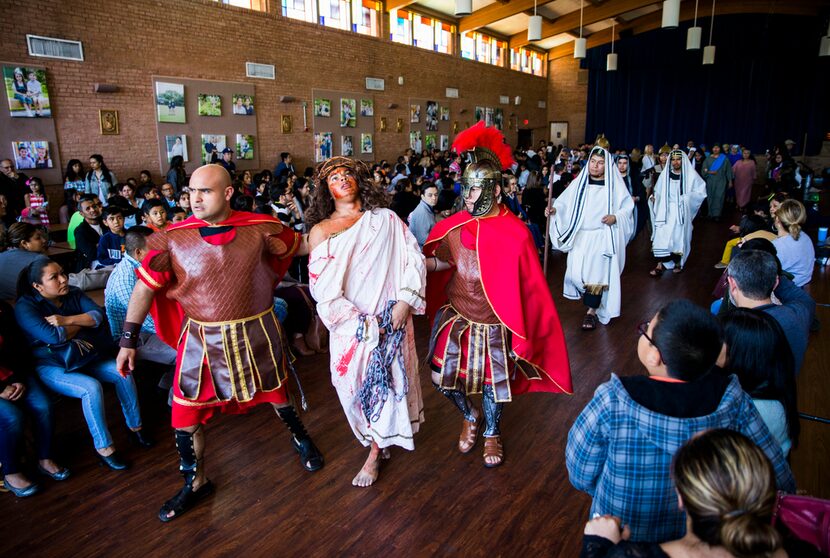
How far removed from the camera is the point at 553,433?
10.6 feet

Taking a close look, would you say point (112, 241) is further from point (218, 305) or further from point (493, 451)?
point (493, 451)

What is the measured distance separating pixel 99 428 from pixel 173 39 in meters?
8.60

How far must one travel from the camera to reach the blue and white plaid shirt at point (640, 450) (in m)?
1.39

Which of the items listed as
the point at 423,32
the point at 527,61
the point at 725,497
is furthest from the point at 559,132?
the point at 725,497

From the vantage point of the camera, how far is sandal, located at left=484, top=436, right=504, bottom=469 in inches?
113

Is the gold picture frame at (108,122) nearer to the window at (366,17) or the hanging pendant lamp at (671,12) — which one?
the window at (366,17)

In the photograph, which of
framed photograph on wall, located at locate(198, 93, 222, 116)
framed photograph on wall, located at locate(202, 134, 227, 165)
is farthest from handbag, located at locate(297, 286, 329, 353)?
framed photograph on wall, located at locate(198, 93, 222, 116)

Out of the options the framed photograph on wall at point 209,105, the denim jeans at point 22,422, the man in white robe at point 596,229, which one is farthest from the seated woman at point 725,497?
the framed photograph on wall at point 209,105

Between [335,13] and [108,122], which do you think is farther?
[335,13]

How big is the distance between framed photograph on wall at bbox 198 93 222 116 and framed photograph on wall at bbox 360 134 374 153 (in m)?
4.06

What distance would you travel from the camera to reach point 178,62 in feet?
31.2

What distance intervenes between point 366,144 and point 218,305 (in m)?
11.9

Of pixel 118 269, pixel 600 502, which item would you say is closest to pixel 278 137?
pixel 118 269

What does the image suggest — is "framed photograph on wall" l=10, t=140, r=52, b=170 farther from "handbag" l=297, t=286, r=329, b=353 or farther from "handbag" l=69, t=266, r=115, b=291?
"handbag" l=297, t=286, r=329, b=353
